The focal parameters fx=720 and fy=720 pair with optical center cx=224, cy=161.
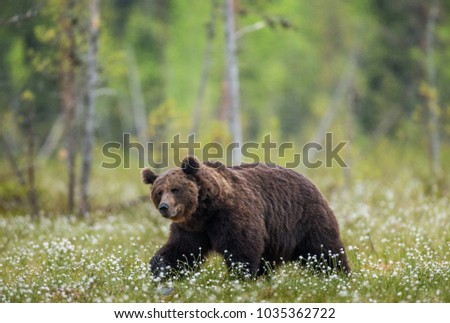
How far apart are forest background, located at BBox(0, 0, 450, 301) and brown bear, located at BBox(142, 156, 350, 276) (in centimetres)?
69

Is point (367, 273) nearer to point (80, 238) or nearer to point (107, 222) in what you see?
point (80, 238)

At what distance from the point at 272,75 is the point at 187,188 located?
2389 centimetres

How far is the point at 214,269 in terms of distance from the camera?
7.32 metres

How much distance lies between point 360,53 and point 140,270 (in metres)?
Answer: 23.1

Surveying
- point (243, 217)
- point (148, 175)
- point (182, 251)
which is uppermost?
point (148, 175)

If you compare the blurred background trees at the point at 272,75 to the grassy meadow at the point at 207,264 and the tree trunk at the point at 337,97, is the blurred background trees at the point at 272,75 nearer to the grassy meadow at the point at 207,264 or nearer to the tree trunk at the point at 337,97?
the tree trunk at the point at 337,97

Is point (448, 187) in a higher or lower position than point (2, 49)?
lower

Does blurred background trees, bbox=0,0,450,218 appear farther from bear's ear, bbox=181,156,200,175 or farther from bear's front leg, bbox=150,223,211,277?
bear's ear, bbox=181,156,200,175

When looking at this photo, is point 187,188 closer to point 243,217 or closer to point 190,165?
point 190,165

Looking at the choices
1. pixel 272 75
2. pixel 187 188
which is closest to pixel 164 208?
pixel 187 188

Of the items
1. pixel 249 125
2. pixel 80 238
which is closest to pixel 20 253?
pixel 80 238

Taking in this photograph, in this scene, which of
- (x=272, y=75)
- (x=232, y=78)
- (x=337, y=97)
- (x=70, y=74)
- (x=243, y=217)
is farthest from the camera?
(x=337, y=97)

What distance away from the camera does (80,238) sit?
9.99m

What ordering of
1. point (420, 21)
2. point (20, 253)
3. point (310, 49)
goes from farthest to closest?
point (310, 49), point (420, 21), point (20, 253)
